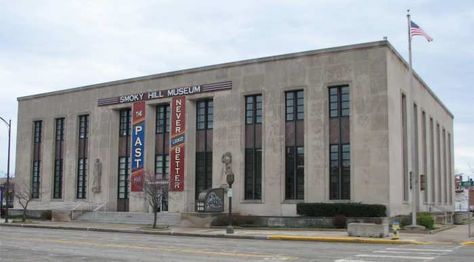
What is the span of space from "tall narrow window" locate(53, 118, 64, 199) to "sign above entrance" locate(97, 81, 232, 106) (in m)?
5.90

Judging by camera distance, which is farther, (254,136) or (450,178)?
(450,178)

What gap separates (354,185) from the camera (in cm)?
3675

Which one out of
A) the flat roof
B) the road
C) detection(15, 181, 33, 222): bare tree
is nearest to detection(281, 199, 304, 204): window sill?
the flat roof

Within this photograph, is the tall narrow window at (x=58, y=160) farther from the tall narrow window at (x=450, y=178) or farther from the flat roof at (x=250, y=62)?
the tall narrow window at (x=450, y=178)

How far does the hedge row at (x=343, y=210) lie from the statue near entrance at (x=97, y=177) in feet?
64.1

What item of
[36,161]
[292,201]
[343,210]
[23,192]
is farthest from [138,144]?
[343,210]

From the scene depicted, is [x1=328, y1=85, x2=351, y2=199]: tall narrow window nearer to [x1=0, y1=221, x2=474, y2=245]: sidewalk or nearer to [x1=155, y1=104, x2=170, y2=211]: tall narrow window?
[x1=0, y1=221, x2=474, y2=245]: sidewalk

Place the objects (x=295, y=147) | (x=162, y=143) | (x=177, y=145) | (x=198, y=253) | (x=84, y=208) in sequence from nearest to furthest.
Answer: (x=198, y=253) → (x=295, y=147) → (x=177, y=145) → (x=162, y=143) → (x=84, y=208)

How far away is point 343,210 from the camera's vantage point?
35219 millimetres

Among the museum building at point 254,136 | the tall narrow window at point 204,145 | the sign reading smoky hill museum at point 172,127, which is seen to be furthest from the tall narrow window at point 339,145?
the tall narrow window at point 204,145

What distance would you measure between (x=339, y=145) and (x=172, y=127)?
13.5 m

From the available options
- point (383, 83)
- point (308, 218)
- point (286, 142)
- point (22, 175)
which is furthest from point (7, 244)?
point (22, 175)

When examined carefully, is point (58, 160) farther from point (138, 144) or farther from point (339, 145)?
point (339, 145)

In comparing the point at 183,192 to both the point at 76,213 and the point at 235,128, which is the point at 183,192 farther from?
the point at 76,213
